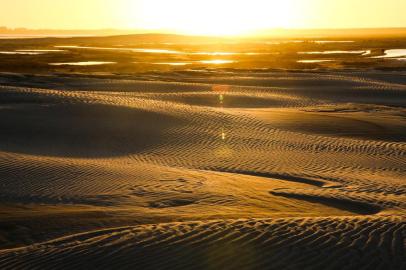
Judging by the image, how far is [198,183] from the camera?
488 inches

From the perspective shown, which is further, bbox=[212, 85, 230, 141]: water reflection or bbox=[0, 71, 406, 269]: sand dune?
bbox=[212, 85, 230, 141]: water reflection

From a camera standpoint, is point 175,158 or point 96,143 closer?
point 175,158

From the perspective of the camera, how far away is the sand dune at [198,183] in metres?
7.55

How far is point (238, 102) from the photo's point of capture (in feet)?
91.7

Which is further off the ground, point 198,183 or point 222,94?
point 198,183

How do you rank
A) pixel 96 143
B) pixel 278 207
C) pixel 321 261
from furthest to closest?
pixel 96 143, pixel 278 207, pixel 321 261

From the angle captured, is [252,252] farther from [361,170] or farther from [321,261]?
[361,170]

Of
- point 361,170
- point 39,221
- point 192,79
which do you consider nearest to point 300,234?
point 39,221

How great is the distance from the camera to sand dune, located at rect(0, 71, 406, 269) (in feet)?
24.8

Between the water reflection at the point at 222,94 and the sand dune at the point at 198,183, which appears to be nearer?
the sand dune at the point at 198,183

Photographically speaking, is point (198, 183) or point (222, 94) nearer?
point (198, 183)

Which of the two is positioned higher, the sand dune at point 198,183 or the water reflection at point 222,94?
the sand dune at point 198,183

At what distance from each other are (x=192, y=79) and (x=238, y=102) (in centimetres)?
1138

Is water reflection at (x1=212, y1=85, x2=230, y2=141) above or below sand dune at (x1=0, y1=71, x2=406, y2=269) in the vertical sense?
below
